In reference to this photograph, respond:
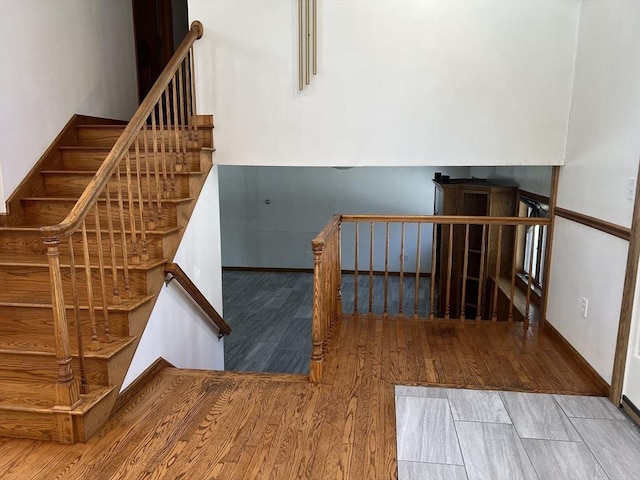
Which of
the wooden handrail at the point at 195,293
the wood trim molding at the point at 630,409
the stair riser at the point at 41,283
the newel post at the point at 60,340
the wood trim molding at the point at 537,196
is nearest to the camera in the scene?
the newel post at the point at 60,340

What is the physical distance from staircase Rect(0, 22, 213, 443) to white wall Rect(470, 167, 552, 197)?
9.51ft

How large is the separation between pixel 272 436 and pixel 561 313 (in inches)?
91.8

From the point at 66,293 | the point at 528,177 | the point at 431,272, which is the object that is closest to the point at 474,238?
the point at 528,177

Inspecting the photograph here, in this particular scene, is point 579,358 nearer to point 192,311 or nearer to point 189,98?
point 192,311

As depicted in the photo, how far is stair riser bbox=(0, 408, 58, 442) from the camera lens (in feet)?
7.19

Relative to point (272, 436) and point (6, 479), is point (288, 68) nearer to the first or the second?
point (272, 436)

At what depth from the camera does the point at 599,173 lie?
2.89 meters

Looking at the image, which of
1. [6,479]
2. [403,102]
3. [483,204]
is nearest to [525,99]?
[403,102]

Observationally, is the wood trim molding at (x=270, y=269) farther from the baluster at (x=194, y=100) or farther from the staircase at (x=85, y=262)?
the baluster at (x=194, y=100)

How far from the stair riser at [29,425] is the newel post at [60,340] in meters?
0.10

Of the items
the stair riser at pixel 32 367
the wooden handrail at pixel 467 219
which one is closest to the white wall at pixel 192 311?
the stair riser at pixel 32 367

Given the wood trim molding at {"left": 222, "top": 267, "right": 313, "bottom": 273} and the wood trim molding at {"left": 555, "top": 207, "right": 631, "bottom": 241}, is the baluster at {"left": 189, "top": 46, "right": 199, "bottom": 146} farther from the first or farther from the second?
the wood trim molding at {"left": 222, "top": 267, "right": 313, "bottom": 273}

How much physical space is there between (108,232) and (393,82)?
2299 millimetres

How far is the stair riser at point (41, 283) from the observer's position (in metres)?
2.78
